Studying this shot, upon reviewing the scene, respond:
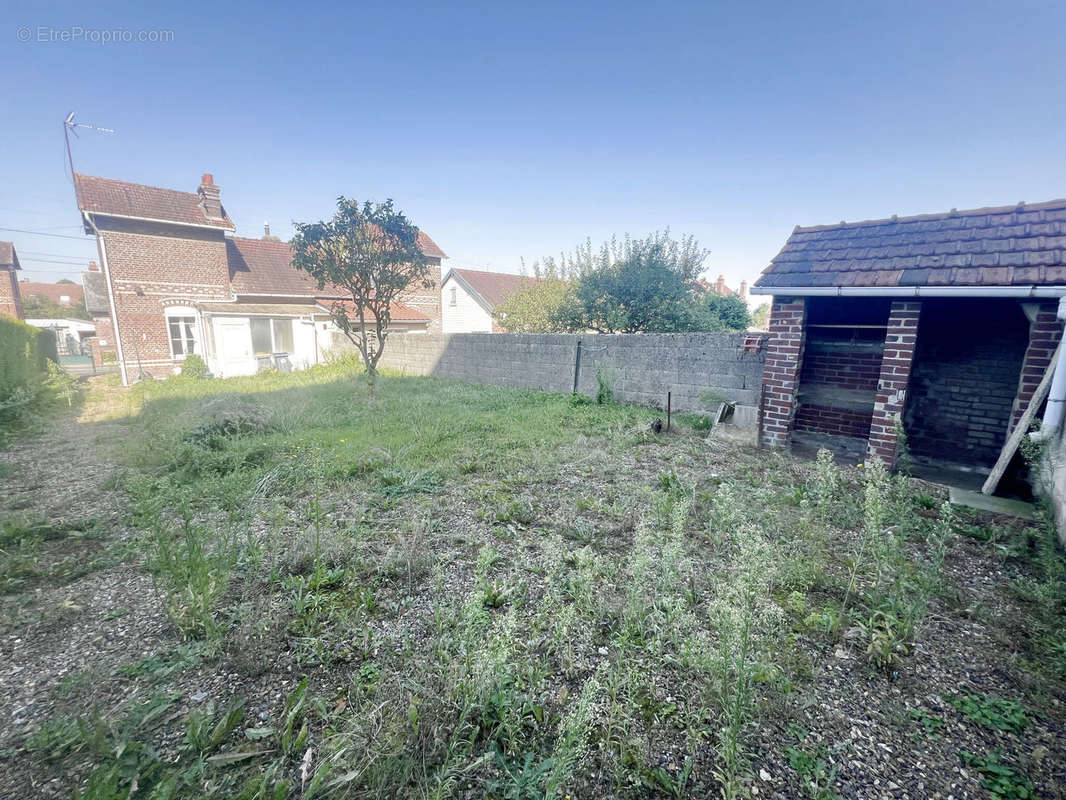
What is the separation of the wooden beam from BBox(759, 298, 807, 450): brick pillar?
1859mm

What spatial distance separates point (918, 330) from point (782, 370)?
1439 mm

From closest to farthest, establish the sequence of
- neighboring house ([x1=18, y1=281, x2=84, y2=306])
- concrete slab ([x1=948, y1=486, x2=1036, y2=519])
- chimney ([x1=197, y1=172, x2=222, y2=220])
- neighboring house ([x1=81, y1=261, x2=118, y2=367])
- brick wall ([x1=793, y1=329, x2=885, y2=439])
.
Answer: concrete slab ([x1=948, y1=486, x2=1036, y2=519])
brick wall ([x1=793, y1=329, x2=885, y2=439])
chimney ([x1=197, y1=172, x2=222, y2=220])
neighboring house ([x1=81, y1=261, x2=118, y2=367])
neighboring house ([x1=18, y1=281, x2=84, y2=306])

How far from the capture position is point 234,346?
1530 centimetres

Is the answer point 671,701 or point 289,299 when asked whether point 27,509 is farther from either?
point 289,299

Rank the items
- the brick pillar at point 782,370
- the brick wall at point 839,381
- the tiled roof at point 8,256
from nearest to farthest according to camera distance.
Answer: the brick pillar at point 782,370 → the brick wall at point 839,381 → the tiled roof at point 8,256

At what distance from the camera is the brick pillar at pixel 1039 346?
4102 millimetres

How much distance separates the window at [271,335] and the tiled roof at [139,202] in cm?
390

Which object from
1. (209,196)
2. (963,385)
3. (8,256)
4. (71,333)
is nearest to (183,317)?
(209,196)

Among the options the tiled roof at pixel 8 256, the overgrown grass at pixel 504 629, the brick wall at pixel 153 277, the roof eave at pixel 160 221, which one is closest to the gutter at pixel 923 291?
the overgrown grass at pixel 504 629

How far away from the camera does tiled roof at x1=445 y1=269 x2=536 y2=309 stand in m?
25.6

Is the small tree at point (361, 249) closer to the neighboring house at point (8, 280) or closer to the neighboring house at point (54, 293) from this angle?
the neighboring house at point (8, 280)

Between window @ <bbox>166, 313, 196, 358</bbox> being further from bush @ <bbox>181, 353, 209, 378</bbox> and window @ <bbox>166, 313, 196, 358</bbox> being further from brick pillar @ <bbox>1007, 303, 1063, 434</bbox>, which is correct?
brick pillar @ <bbox>1007, 303, 1063, 434</bbox>

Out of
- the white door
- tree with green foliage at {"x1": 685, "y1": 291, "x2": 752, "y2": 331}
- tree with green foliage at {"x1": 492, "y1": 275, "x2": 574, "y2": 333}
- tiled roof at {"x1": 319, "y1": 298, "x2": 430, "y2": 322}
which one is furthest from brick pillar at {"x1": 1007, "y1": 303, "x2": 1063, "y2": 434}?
the white door

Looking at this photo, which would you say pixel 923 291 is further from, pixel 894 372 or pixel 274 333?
pixel 274 333
